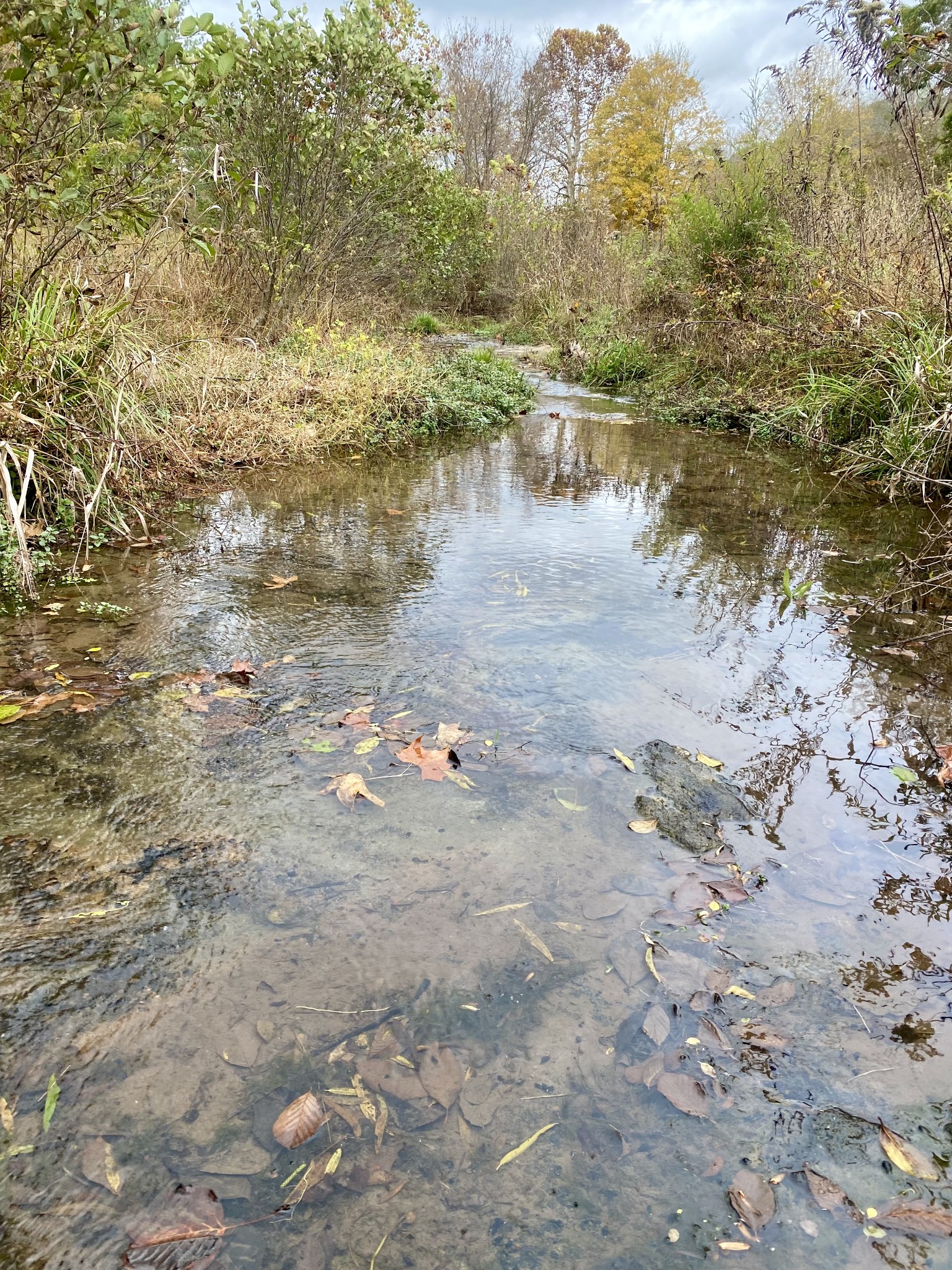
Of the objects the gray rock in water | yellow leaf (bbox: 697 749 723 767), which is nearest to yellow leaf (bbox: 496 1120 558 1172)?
the gray rock in water

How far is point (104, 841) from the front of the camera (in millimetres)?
2143

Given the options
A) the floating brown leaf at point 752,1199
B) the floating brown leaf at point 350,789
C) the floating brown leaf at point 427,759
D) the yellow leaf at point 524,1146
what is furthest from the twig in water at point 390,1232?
the floating brown leaf at point 427,759

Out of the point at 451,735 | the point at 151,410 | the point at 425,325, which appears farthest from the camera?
the point at 425,325

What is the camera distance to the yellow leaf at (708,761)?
2707 mm

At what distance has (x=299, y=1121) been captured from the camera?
1.47m

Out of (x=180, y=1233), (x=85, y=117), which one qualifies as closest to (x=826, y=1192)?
(x=180, y=1233)

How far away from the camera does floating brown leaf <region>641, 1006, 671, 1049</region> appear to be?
66.2 inches

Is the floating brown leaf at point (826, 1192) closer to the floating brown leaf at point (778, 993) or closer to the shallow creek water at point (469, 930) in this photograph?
the shallow creek water at point (469, 930)

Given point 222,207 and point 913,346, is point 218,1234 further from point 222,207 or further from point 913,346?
point 222,207

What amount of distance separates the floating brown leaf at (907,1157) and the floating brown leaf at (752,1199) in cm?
28

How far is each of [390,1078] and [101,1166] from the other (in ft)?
1.83

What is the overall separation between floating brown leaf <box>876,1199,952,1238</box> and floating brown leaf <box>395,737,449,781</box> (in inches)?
62.6

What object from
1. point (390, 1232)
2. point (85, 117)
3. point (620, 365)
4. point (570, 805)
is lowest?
point (390, 1232)

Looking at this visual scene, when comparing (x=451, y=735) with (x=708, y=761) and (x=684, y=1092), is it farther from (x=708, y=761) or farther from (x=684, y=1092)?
(x=684, y=1092)
